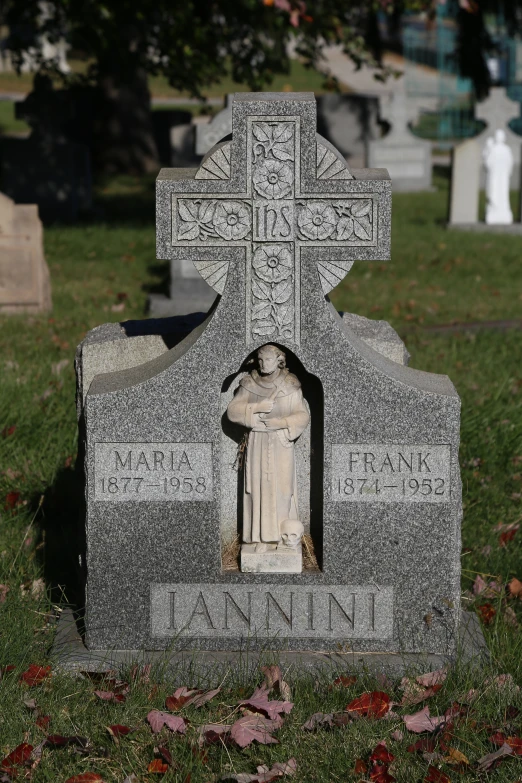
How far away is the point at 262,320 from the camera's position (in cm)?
419

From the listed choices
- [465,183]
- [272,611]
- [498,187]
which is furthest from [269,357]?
[498,187]

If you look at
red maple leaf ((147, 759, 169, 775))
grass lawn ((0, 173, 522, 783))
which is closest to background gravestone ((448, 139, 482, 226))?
grass lawn ((0, 173, 522, 783))

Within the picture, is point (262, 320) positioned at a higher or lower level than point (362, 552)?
higher

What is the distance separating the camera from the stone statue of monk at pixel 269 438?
14.1 ft

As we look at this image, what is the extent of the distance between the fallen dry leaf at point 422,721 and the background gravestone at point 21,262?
713cm

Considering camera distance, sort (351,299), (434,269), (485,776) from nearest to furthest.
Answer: (485,776), (351,299), (434,269)

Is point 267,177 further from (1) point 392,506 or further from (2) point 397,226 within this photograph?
(2) point 397,226

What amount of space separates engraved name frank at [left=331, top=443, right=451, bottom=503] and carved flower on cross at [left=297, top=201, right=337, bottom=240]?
0.77 meters

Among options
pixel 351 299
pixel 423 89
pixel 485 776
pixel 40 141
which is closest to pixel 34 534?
pixel 485 776

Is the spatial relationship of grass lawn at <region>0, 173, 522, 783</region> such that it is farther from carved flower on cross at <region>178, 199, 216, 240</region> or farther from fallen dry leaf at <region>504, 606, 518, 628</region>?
carved flower on cross at <region>178, 199, 216, 240</region>

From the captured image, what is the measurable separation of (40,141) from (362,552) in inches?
489

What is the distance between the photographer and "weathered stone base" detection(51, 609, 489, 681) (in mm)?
4211

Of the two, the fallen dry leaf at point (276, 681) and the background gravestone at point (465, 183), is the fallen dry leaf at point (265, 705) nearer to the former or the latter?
the fallen dry leaf at point (276, 681)

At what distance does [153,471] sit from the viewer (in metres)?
4.27
